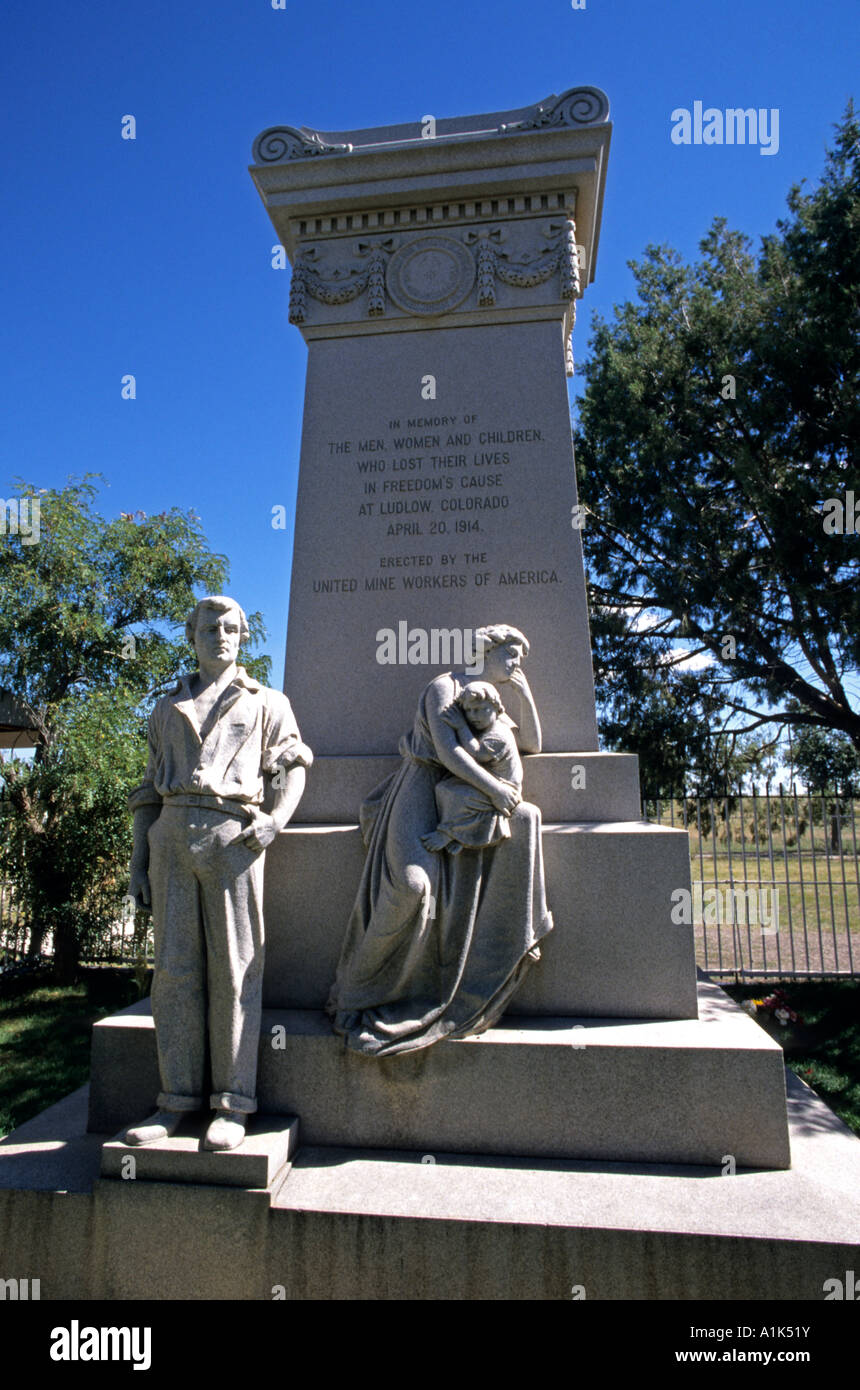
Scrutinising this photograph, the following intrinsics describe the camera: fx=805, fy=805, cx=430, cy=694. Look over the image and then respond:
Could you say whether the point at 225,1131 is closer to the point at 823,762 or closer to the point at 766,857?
the point at 766,857

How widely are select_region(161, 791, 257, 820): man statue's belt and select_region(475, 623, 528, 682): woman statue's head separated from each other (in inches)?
52.8

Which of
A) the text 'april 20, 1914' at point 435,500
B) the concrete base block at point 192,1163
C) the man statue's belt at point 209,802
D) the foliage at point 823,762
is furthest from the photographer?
the foliage at point 823,762

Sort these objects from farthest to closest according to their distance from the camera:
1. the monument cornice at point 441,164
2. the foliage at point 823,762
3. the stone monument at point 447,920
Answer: the foliage at point 823,762
the monument cornice at point 441,164
the stone monument at point 447,920

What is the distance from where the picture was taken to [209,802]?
3.27 meters

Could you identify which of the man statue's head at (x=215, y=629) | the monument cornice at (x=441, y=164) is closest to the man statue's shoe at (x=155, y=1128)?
the man statue's head at (x=215, y=629)

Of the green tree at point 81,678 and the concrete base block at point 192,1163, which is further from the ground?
the green tree at point 81,678

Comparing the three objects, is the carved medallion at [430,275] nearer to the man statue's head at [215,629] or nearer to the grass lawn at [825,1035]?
the man statue's head at [215,629]

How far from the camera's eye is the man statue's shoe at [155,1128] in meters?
3.01

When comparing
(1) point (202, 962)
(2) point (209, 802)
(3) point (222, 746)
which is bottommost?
(1) point (202, 962)

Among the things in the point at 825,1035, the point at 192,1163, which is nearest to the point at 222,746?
the point at 192,1163

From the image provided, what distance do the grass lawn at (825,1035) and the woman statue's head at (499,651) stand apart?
11.4 feet

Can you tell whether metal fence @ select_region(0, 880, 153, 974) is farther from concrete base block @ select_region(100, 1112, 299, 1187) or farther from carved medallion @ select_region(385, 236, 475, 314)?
carved medallion @ select_region(385, 236, 475, 314)

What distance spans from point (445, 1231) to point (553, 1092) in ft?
2.25

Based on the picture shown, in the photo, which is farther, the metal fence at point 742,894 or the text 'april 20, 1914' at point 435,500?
the metal fence at point 742,894
